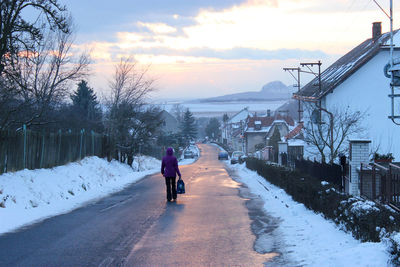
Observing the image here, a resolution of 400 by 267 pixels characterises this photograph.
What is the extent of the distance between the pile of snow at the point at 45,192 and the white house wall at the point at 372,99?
683 inches

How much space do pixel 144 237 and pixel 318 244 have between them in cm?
335

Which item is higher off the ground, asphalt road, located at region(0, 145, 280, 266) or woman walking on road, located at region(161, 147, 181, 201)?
woman walking on road, located at region(161, 147, 181, 201)

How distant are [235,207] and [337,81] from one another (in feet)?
62.8

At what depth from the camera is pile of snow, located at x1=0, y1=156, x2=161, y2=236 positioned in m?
12.1

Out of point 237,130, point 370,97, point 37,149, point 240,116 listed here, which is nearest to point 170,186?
point 37,149

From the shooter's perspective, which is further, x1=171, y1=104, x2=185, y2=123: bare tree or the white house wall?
x1=171, y1=104, x2=185, y2=123: bare tree

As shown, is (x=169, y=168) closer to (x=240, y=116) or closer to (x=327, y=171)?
(x=327, y=171)

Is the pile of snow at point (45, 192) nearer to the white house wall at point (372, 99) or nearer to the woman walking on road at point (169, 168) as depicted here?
the woman walking on road at point (169, 168)

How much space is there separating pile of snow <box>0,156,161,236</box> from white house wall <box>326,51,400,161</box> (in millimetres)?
17359

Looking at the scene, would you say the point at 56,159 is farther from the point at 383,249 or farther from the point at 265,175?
the point at 383,249

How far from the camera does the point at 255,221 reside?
37.9 feet

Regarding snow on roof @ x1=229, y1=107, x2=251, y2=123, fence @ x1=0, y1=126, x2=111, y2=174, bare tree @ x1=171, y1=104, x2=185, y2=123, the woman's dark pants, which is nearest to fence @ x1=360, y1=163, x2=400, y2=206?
the woman's dark pants

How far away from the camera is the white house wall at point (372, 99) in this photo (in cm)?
3052

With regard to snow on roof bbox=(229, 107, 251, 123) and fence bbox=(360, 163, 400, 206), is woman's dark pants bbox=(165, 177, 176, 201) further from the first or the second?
snow on roof bbox=(229, 107, 251, 123)
